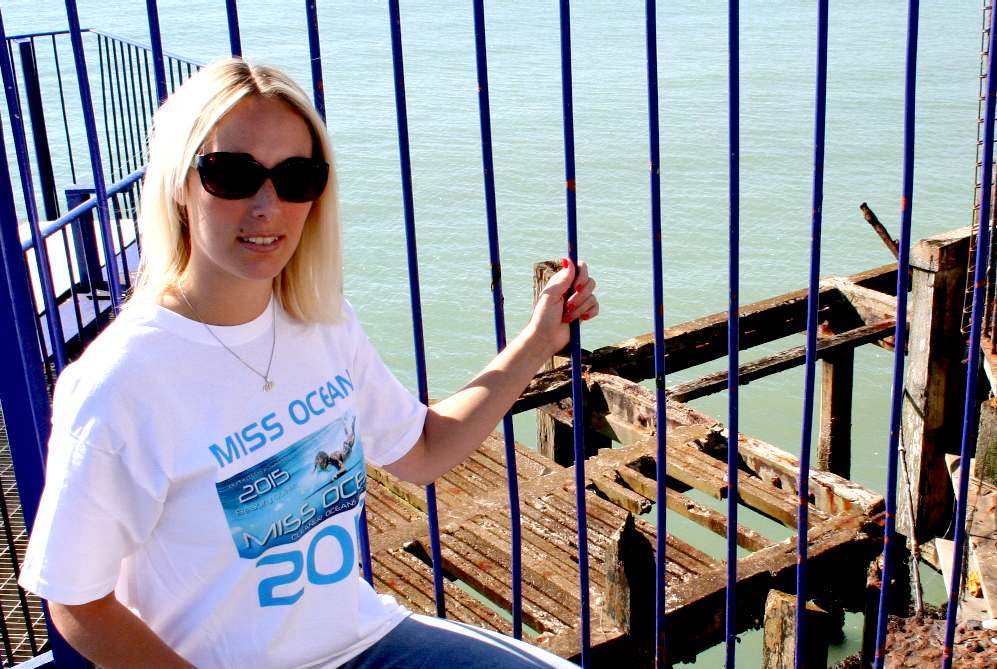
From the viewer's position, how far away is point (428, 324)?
1742cm

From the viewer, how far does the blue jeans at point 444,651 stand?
6.58 feet

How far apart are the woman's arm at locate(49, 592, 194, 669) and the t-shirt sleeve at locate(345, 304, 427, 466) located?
0.54 m

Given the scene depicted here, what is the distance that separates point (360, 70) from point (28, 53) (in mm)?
22377

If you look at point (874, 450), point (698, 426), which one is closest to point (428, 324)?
point (874, 450)

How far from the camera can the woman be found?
1.64 m

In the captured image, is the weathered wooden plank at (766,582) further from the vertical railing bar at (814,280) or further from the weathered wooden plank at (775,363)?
the vertical railing bar at (814,280)

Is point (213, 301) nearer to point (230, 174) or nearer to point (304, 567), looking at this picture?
point (230, 174)

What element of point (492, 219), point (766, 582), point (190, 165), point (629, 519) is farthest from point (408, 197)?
point (766, 582)

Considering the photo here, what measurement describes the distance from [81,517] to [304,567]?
390 millimetres

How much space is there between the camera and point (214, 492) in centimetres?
174

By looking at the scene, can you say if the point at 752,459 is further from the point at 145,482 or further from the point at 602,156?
the point at 602,156

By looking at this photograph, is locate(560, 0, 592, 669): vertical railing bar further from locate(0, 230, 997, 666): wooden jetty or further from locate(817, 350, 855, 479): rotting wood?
locate(817, 350, 855, 479): rotting wood

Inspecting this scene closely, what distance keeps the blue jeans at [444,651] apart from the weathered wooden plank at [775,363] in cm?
693

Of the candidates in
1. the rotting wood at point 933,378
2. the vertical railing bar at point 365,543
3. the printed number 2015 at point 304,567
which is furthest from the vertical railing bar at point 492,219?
the rotting wood at point 933,378
